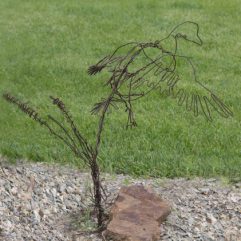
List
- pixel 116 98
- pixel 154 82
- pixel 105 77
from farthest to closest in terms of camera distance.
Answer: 1. pixel 105 77
2. pixel 154 82
3. pixel 116 98

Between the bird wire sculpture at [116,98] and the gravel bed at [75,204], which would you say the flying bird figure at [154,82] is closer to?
the bird wire sculpture at [116,98]

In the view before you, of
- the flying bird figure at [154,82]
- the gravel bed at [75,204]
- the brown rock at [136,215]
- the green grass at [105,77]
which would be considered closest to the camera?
the flying bird figure at [154,82]

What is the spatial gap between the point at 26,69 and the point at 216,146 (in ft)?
8.91

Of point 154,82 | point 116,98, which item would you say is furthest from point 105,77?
point 116,98

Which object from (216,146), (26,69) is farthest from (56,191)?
(26,69)

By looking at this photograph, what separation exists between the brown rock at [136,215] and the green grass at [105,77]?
0.67 metres

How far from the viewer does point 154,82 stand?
5582 mm

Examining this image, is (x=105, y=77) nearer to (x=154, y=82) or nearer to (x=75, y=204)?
(x=154, y=82)

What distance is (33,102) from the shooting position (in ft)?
20.1

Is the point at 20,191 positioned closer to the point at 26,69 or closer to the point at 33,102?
the point at 33,102

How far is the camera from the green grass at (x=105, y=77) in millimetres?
4945

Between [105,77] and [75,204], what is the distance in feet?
8.83

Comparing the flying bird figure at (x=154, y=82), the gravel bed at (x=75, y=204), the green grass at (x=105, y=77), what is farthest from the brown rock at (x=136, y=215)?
the green grass at (x=105, y=77)

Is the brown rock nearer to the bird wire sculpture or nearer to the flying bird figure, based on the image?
the bird wire sculpture
